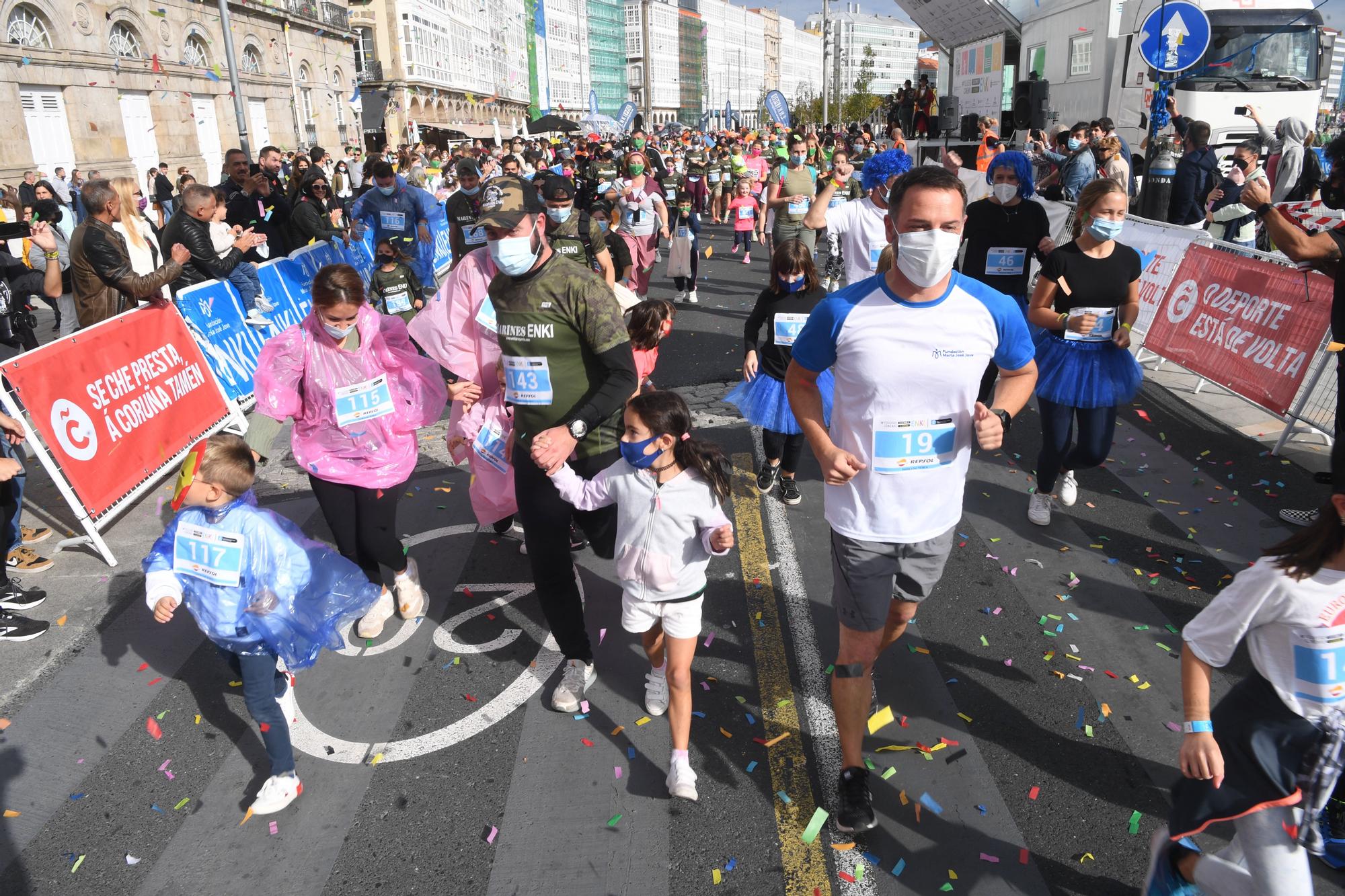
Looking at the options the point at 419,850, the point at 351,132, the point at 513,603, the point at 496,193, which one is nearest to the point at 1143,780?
the point at 419,850

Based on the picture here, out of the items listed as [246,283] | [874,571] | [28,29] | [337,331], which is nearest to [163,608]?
[337,331]

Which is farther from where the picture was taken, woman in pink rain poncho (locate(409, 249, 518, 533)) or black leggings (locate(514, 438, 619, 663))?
woman in pink rain poncho (locate(409, 249, 518, 533))

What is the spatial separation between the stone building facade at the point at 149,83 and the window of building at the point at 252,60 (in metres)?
0.07

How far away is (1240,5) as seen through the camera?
14.8m

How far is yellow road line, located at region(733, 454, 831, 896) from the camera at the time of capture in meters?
2.96

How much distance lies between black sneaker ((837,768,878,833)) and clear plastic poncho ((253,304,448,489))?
2.68m

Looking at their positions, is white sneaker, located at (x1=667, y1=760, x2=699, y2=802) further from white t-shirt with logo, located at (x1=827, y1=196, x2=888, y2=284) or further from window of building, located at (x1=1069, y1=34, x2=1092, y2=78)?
window of building, located at (x1=1069, y1=34, x2=1092, y2=78)

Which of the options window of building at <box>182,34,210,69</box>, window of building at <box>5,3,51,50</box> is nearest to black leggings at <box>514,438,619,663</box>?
window of building at <box>5,3,51,50</box>

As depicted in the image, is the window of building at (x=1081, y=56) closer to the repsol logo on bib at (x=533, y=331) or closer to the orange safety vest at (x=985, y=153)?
the orange safety vest at (x=985, y=153)

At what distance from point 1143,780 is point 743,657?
5.66 feet

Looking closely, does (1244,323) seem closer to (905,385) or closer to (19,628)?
(905,385)

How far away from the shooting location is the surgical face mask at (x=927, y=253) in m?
2.72

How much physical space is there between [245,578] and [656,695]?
1.75 metres

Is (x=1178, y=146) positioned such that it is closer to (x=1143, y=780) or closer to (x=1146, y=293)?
→ (x=1146, y=293)
